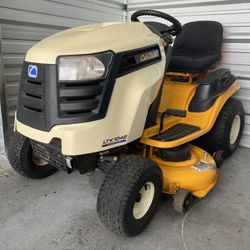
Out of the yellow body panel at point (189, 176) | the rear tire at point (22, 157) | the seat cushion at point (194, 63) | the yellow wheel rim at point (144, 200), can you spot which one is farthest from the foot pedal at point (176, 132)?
the rear tire at point (22, 157)

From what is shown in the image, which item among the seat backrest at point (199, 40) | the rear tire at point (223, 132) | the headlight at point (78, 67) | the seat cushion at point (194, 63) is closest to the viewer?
the headlight at point (78, 67)

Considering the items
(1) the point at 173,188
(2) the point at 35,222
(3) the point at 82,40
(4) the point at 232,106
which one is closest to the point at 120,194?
(1) the point at 173,188

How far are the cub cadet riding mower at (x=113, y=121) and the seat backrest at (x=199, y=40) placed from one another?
0.60 meters

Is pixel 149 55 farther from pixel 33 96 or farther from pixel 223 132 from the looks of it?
pixel 223 132

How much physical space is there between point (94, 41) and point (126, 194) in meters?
0.66

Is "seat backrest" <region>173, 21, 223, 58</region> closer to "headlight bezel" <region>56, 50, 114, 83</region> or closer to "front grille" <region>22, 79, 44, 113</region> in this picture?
"headlight bezel" <region>56, 50, 114, 83</region>

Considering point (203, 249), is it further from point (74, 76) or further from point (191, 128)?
point (74, 76)

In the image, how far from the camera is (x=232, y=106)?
6.81ft

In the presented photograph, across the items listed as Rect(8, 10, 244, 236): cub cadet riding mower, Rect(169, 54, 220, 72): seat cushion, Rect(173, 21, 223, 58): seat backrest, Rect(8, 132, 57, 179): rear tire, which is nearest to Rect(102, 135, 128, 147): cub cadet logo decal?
Rect(8, 10, 244, 236): cub cadet riding mower

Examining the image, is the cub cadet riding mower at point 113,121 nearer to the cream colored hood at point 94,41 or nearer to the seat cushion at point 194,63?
the cream colored hood at point 94,41

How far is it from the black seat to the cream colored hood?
1.75 feet

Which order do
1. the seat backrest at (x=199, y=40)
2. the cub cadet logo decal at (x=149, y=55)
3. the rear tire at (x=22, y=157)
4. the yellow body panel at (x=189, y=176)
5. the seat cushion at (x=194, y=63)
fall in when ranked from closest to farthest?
the cub cadet logo decal at (x=149, y=55)
the yellow body panel at (x=189, y=176)
the rear tire at (x=22, y=157)
the seat cushion at (x=194, y=63)
the seat backrest at (x=199, y=40)

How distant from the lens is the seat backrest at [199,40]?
2109 mm

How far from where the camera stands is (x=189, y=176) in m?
1.54
